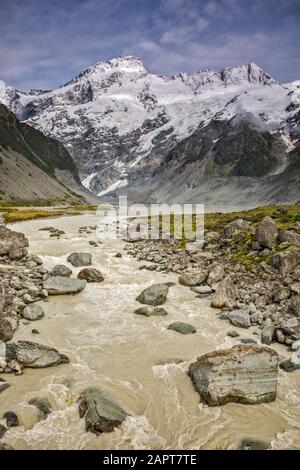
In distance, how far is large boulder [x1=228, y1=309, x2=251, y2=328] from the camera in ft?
75.2

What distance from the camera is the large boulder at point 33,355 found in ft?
58.0

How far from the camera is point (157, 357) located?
19.4m

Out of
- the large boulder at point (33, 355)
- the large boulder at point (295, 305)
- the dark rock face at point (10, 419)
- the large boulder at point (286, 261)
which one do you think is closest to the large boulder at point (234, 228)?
the large boulder at point (286, 261)

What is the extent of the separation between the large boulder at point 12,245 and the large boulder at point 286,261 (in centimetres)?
2040

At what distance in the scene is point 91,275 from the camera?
31.4 meters

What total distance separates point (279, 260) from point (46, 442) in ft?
69.5

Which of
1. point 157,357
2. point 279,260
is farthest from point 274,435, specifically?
point 279,260

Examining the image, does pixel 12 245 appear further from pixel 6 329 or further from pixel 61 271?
pixel 6 329

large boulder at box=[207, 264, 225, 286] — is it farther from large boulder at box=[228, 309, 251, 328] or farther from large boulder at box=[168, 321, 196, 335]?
large boulder at box=[168, 321, 196, 335]

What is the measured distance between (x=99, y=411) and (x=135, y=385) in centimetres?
285

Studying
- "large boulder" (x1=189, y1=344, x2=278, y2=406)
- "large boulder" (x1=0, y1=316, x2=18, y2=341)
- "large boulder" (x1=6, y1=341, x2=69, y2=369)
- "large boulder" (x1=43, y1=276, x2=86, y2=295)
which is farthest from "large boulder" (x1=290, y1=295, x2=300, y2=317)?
"large boulder" (x1=0, y1=316, x2=18, y2=341)

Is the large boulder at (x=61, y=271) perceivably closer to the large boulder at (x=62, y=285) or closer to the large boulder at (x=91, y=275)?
the large boulder at (x=91, y=275)

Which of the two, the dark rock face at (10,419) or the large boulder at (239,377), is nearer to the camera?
the dark rock face at (10,419)
